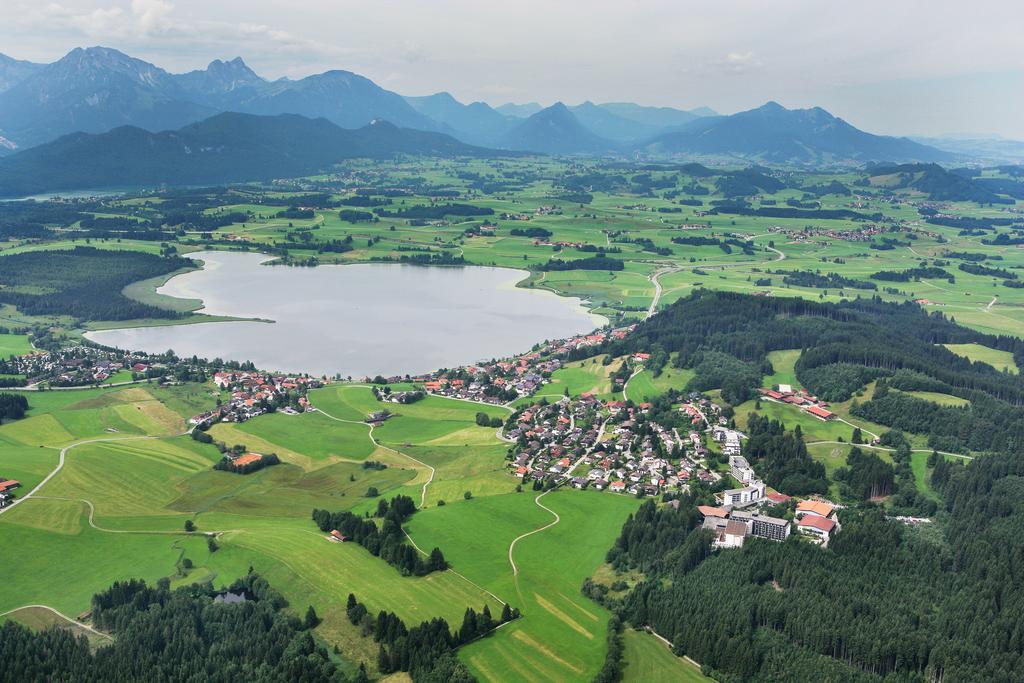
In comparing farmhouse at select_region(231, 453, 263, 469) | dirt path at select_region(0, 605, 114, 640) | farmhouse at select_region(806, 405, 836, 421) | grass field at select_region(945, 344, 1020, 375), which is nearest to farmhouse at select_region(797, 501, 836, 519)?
farmhouse at select_region(806, 405, 836, 421)

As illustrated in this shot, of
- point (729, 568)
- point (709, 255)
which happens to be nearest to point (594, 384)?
point (729, 568)

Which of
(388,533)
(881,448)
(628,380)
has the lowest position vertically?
(388,533)

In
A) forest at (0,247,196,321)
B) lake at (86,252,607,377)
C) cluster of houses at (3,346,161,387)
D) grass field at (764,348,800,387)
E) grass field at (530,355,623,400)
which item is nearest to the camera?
grass field at (764,348,800,387)

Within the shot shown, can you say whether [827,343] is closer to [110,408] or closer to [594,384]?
[594,384]

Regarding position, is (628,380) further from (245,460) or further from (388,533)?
(388,533)

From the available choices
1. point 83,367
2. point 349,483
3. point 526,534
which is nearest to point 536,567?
point 526,534

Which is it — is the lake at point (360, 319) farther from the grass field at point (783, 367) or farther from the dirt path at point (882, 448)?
the dirt path at point (882, 448)

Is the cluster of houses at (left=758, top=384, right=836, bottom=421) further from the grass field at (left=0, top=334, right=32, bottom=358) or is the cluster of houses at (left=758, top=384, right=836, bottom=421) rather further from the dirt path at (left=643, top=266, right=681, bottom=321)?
the grass field at (left=0, top=334, right=32, bottom=358)
